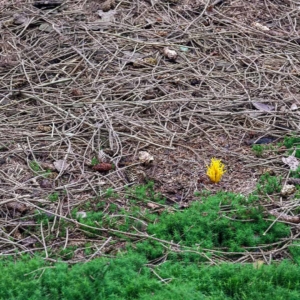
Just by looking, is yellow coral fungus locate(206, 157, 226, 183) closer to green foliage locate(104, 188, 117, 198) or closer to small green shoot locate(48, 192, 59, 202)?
green foliage locate(104, 188, 117, 198)

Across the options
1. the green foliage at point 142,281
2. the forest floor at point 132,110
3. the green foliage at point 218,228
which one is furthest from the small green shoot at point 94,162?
the green foliage at point 142,281

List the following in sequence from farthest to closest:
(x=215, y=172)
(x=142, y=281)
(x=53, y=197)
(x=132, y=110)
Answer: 1. (x=132, y=110)
2. (x=215, y=172)
3. (x=53, y=197)
4. (x=142, y=281)

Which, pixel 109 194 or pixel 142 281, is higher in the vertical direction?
pixel 142 281

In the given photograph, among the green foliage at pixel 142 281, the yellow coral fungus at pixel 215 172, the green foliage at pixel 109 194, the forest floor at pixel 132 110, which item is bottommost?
the forest floor at pixel 132 110

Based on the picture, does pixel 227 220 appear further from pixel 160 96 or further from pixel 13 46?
pixel 13 46

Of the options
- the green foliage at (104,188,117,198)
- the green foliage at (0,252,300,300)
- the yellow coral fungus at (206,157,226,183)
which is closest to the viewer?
the green foliage at (0,252,300,300)

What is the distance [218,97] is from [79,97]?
1217mm

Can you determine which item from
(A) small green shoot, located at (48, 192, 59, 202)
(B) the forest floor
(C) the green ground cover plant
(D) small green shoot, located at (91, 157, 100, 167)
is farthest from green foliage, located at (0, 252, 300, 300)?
(D) small green shoot, located at (91, 157, 100, 167)

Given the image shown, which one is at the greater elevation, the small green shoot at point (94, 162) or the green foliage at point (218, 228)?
the green foliage at point (218, 228)

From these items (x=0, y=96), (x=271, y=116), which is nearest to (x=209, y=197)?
(x=271, y=116)

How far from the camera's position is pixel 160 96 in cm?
606

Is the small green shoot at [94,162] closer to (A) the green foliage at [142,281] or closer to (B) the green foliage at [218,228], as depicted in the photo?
(B) the green foliage at [218,228]

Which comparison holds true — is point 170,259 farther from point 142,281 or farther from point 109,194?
point 109,194

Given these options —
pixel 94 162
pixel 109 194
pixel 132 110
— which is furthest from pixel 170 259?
pixel 132 110
